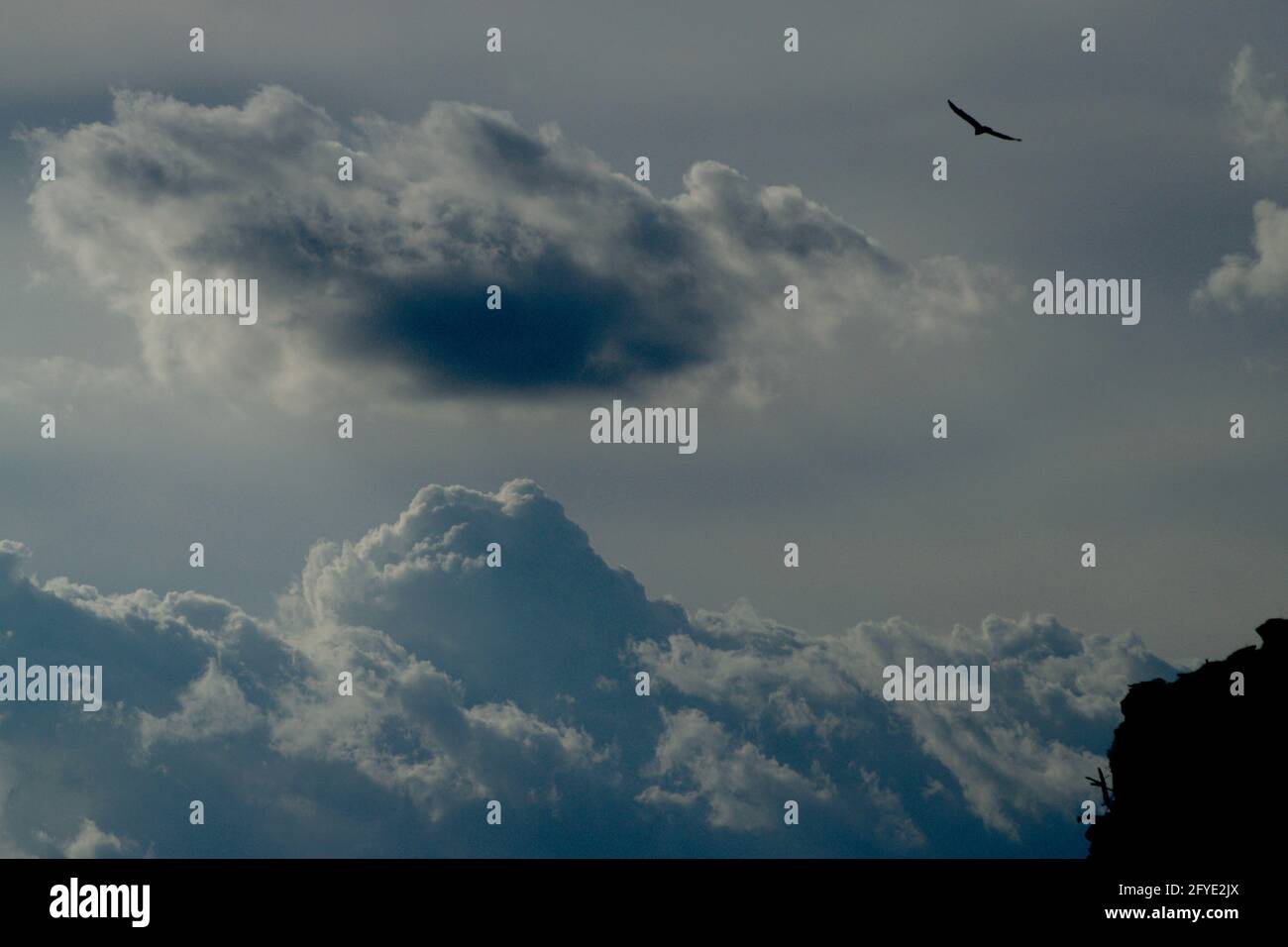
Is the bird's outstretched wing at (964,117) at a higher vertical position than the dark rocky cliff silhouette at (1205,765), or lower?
higher

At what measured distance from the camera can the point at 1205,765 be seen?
238ft

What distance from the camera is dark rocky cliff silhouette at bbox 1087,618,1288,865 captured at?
227ft

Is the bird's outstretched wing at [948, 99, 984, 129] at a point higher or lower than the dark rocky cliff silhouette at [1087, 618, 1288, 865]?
higher

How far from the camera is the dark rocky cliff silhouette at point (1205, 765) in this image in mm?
69125

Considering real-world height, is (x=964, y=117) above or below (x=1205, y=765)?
above
